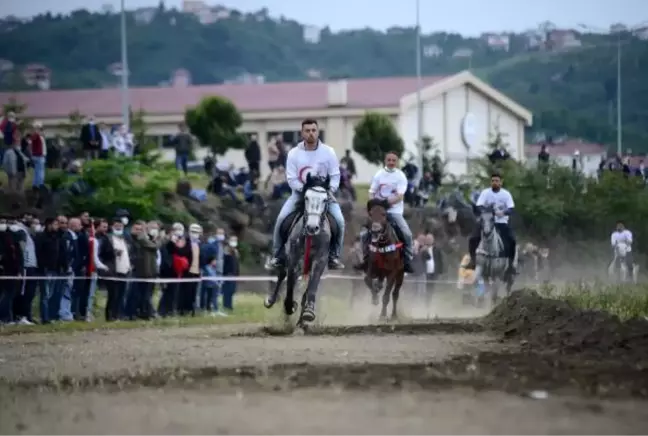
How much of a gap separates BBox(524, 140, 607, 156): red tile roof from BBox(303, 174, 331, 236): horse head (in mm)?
73989

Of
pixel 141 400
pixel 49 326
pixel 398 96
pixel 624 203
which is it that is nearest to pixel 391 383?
pixel 141 400

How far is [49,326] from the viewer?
81.8 feet

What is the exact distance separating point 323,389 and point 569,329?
5.00 meters

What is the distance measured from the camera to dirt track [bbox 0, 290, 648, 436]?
33.7 feet

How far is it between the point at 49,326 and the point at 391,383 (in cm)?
1367

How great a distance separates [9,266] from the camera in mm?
25688

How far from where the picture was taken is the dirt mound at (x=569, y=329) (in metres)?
14.6

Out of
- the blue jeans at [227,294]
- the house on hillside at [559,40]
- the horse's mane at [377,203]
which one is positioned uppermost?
the house on hillside at [559,40]

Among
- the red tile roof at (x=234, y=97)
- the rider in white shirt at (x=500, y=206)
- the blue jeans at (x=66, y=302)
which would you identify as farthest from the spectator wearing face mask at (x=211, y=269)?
the red tile roof at (x=234, y=97)

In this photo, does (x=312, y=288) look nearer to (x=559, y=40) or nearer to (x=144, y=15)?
(x=559, y=40)

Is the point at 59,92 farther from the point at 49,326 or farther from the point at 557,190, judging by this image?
the point at 49,326

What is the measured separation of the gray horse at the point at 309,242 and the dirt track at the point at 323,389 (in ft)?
10.9

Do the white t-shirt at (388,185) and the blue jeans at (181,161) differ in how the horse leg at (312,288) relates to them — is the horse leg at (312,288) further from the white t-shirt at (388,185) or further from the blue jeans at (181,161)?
the blue jeans at (181,161)

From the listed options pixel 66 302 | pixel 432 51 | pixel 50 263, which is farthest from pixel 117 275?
pixel 432 51
